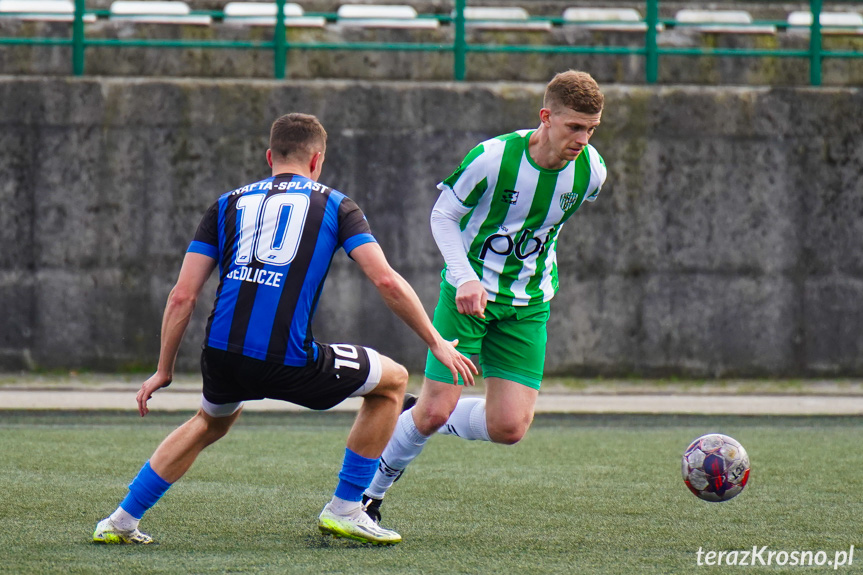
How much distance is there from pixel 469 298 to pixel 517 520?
104cm

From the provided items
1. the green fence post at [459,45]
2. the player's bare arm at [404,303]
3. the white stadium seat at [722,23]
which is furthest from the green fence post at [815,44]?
the player's bare arm at [404,303]

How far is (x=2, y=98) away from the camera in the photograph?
1010 centimetres

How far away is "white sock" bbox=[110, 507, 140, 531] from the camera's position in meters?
4.14

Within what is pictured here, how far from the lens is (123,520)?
13.6 ft

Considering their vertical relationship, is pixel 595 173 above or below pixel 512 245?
above

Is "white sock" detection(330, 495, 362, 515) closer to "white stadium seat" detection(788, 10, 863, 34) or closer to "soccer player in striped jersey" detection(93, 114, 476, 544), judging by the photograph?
"soccer player in striped jersey" detection(93, 114, 476, 544)

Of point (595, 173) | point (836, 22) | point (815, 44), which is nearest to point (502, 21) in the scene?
point (815, 44)

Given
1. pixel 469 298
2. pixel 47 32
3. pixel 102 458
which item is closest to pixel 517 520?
pixel 469 298

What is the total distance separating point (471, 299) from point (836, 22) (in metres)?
10.0

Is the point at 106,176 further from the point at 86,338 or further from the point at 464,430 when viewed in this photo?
the point at 464,430

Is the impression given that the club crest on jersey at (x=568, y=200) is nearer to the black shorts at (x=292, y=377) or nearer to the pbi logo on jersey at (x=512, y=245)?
the pbi logo on jersey at (x=512, y=245)

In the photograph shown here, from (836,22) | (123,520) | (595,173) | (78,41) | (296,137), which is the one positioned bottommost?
(123,520)

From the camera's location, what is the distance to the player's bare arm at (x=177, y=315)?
3920mm

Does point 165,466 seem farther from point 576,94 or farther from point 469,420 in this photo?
point 576,94
